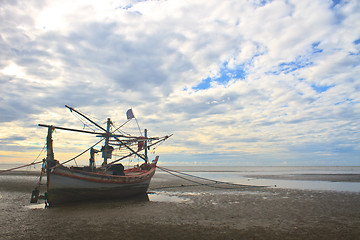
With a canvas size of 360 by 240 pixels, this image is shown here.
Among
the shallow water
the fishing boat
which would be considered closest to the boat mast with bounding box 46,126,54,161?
the fishing boat

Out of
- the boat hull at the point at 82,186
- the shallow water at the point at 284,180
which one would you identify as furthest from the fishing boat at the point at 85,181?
the shallow water at the point at 284,180

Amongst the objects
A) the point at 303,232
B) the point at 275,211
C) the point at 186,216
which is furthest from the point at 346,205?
the point at 186,216

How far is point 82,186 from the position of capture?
16.8 m

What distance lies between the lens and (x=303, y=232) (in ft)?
32.1

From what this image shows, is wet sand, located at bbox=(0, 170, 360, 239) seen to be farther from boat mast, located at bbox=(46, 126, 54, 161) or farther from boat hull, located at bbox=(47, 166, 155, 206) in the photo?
boat mast, located at bbox=(46, 126, 54, 161)

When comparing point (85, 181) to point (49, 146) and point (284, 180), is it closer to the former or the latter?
point (49, 146)

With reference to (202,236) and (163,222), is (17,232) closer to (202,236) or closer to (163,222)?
(163,222)

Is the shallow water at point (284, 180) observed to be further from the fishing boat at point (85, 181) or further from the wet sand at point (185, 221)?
the fishing boat at point (85, 181)

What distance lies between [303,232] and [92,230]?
9.25 meters

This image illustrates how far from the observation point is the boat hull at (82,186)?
624 inches

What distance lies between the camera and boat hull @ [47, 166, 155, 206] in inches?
624

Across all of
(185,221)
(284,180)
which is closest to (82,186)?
(185,221)

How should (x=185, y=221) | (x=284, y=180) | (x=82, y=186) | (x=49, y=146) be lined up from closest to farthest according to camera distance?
(x=185, y=221)
(x=49, y=146)
(x=82, y=186)
(x=284, y=180)

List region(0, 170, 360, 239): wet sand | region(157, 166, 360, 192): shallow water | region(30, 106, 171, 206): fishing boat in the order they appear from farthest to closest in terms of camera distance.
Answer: region(157, 166, 360, 192): shallow water < region(30, 106, 171, 206): fishing boat < region(0, 170, 360, 239): wet sand
